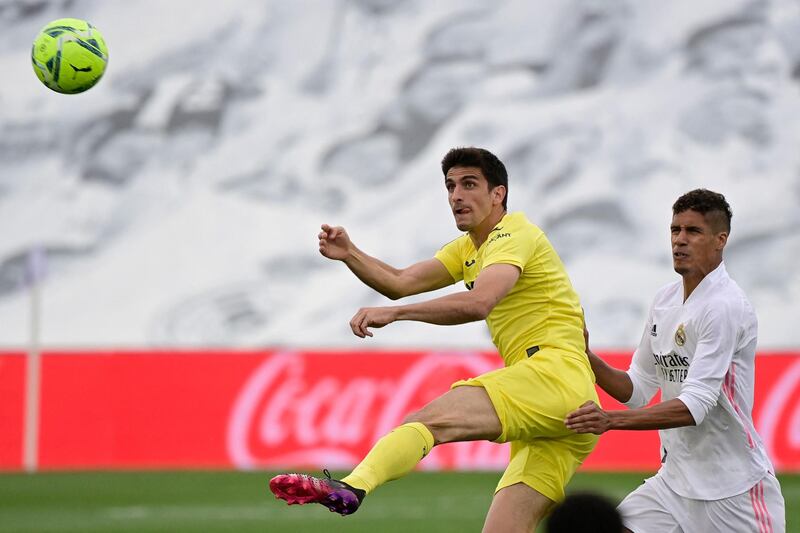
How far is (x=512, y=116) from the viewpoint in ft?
89.9

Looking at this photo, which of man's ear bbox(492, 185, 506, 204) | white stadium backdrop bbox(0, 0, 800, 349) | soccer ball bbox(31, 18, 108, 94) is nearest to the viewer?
man's ear bbox(492, 185, 506, 204)

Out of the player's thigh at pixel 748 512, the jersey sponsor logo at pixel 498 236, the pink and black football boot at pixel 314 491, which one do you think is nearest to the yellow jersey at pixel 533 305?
the jersey sponsor logo at pixel 498 236

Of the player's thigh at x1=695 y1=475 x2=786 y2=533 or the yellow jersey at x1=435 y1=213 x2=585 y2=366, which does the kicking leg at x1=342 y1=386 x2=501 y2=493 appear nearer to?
the yellow jersey at x1=435 y1=213 x2=585 y2=366

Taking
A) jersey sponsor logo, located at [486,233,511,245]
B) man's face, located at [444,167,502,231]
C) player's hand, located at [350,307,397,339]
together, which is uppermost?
man's face, located at [444,167,502,231]

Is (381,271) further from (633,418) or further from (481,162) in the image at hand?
(633,418)

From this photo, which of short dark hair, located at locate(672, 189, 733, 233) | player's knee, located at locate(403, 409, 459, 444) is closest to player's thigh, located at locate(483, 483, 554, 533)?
player's knee, located at locate(403, 409, 459, 444)

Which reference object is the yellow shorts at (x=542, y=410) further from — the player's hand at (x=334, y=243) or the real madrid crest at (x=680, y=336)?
the player's hand at (x=334, y=243)

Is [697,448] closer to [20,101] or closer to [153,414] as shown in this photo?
[153,414]

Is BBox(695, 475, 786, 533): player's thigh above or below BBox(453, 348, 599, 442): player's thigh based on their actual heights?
below

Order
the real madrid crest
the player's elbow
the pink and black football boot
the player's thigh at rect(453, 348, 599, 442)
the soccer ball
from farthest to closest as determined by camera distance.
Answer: the soccer ball, the player's thigh at rect(453, 348, 599, 442), the real madrid crest, the player's elbow, the pink and black football boot

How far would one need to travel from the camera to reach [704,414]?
5.96 metres

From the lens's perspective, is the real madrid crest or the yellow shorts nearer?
the real madrid crest

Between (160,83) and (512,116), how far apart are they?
24.5 ft

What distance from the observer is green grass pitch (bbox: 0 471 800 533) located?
12.1 m
